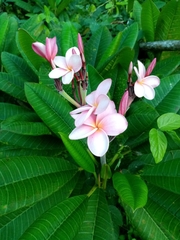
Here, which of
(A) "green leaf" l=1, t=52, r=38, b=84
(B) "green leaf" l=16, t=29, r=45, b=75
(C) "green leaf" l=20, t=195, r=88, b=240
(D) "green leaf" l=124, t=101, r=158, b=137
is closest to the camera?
(C) "green leaf" l=20, t=195, r=88, b=240

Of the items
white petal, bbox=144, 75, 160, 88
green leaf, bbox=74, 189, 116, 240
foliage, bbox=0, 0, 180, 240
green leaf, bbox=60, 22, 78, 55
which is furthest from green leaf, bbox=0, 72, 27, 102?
white petal, bbox=144, 75, 160, 88

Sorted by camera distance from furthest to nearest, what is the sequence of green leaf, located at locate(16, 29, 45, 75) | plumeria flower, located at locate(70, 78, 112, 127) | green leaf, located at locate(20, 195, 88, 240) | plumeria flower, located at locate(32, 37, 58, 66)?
1. green leaf, located at locate(16, 29, 45, 75)
2. plumeria flower, located at locate(32, 37, 58, 66)
3. green leaf, located at locate(20, 195, 88, 240)
4. plumeria flower, located at locate(70, 78, 112, 127)

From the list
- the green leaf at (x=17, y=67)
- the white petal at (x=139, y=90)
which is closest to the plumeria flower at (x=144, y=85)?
the white petal at (x=139, y=90)

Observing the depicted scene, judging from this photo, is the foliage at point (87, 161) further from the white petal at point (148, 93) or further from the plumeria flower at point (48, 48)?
the plumeria flower at point (48, 48)

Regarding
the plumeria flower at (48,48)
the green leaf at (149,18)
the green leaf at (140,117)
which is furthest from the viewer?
the green leaf at (149,18)

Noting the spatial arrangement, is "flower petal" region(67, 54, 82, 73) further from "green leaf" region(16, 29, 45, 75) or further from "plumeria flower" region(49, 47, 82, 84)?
"green leaf" region(16, 29, 45, 75)

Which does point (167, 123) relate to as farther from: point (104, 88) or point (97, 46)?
point (97, 46)

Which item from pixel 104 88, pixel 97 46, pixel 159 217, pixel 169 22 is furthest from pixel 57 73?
pixel 169 22
